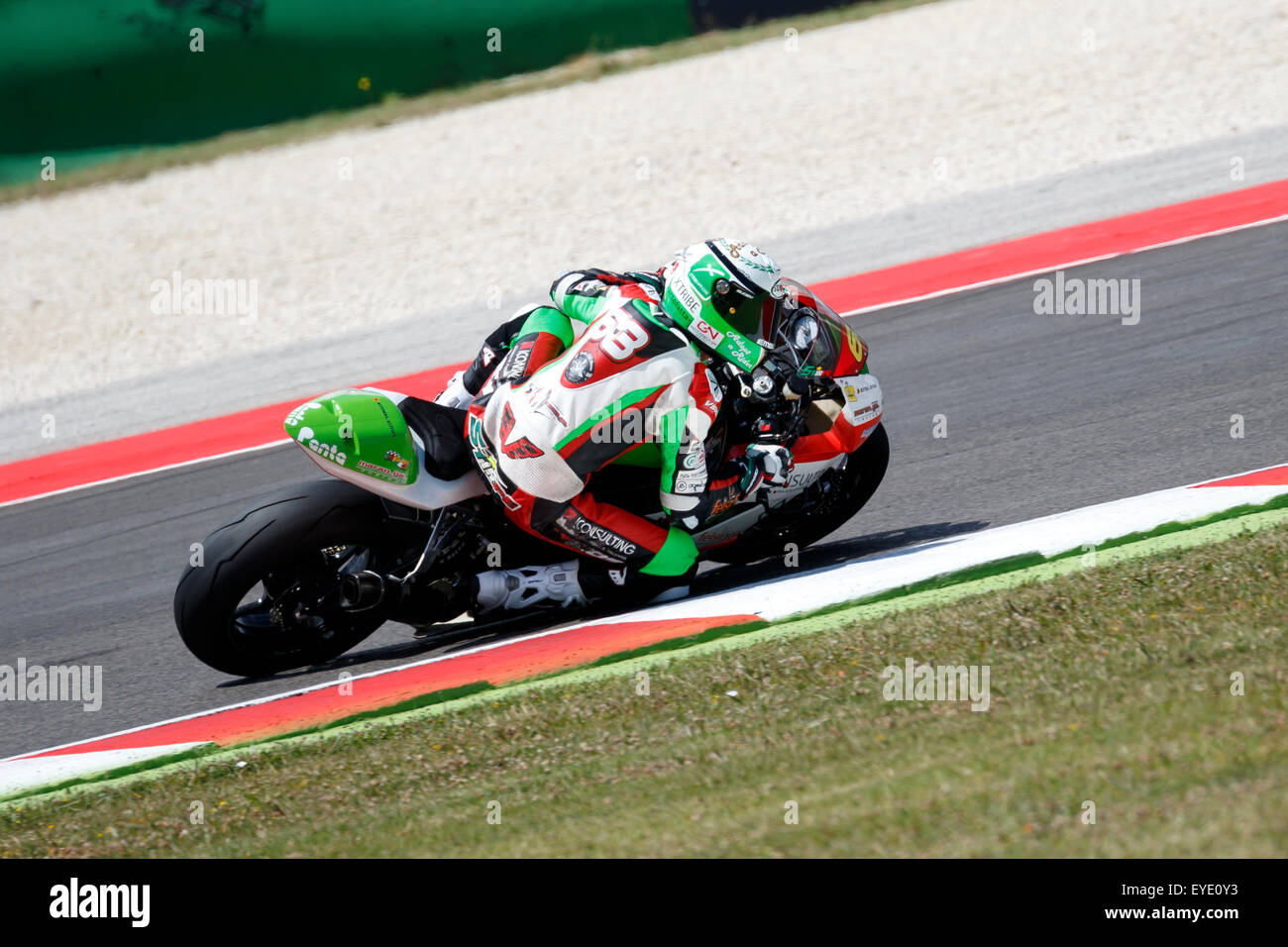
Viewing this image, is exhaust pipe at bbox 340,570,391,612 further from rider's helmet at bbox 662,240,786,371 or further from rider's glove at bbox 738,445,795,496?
rider's helmet at bbox 662,240,786,371

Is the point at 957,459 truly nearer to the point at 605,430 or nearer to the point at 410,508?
the point at 605,430

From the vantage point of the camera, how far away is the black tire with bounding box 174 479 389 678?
5484 millimetres

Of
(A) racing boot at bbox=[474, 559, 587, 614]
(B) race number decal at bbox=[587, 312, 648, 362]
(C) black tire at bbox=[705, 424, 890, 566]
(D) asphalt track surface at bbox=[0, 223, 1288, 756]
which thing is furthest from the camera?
(D) asphalt track surface at bbox=[0, 223, 1288, 756]

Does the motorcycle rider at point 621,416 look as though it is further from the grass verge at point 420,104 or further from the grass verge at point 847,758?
the grass verge at point 420,104

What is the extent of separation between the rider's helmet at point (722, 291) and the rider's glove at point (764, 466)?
1.45 feet

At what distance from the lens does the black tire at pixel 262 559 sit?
548 cm

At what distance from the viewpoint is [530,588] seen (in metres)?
6.04

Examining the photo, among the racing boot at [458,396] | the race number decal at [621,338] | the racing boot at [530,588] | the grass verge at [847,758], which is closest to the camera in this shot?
the grass verge at [847,758]

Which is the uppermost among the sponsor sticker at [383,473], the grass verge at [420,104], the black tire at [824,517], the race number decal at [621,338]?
the grass verge at [420,104]

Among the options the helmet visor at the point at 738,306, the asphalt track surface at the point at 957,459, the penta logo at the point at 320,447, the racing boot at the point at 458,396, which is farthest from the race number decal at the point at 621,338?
the asphalt track surface at the point at 957,459

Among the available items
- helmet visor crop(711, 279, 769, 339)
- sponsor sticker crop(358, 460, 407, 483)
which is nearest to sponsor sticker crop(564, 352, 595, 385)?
helmet visor crop(711, 279, 769, 339)
